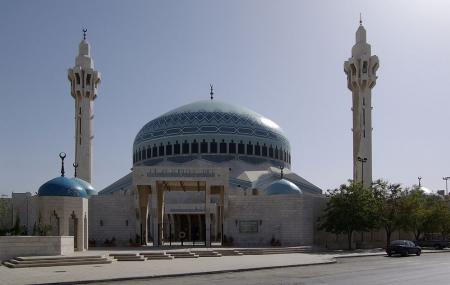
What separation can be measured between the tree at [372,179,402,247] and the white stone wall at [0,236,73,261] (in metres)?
22.4

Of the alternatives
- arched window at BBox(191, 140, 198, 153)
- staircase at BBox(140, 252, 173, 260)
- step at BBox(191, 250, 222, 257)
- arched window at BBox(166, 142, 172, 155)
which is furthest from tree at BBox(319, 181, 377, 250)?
arched window at BBox(166, 142, 172, 155)

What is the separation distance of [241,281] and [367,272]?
523cm

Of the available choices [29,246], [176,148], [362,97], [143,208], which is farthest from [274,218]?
[176,148]

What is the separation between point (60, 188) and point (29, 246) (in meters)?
7.07

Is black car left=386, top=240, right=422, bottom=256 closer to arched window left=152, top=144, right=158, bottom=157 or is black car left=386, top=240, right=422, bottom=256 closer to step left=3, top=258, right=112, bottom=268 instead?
step left=3, top=258, right=112, bottom=268

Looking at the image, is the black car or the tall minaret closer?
the black car

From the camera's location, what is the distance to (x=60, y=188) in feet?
112

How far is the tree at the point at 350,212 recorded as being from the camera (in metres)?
40.5

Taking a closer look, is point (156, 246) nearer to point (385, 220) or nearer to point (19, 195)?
point (19, 195)

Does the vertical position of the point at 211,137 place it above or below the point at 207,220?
above

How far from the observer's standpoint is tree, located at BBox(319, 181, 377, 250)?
40.5 m

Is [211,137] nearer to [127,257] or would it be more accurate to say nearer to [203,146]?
[203,146]

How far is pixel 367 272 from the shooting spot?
2223cm

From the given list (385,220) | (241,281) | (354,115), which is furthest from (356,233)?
(241,281)
